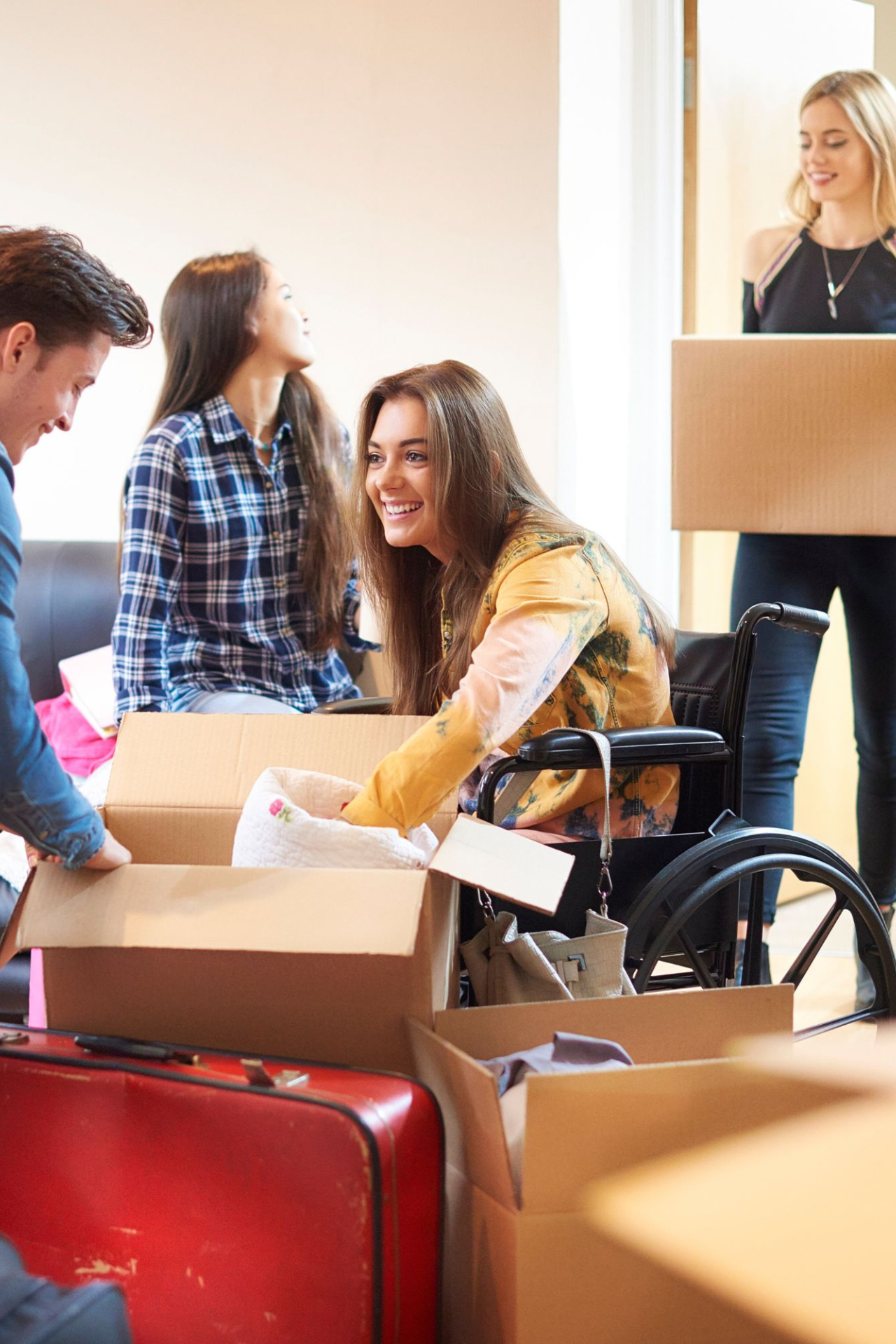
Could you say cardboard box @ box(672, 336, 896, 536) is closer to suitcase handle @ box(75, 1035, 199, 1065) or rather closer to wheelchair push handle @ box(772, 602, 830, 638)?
wheelchair push handle @ box(772, 602, 830, 638)

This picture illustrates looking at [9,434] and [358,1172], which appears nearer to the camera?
[358,1172]

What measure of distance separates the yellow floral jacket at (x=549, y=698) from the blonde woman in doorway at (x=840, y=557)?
1.71 ft

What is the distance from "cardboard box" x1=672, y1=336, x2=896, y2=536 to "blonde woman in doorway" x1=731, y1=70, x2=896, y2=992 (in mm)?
474

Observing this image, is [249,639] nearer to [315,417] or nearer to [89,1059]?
[315,417]

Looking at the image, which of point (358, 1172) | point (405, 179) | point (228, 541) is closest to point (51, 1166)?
point (358, 1172)

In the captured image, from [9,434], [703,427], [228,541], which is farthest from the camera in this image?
[228,541]

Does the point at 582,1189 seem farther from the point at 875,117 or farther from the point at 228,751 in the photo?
the point at 875,117

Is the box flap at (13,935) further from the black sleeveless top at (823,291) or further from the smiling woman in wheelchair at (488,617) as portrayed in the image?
the black sleeveless top at (823,291)

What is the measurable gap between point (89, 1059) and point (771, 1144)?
1.74 feet

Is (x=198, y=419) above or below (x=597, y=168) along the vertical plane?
below

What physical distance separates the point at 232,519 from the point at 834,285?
3.41 feet

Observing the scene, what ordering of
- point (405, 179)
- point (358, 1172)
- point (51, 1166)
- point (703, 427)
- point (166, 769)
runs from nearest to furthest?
1. point (358, 1172)
2. point (51, 1166)
3. point (166, 769)
4. point (703, 427)
5. point (405, 179)

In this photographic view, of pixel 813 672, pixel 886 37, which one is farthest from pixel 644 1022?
pixel 886 37

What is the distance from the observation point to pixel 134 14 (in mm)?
2561
